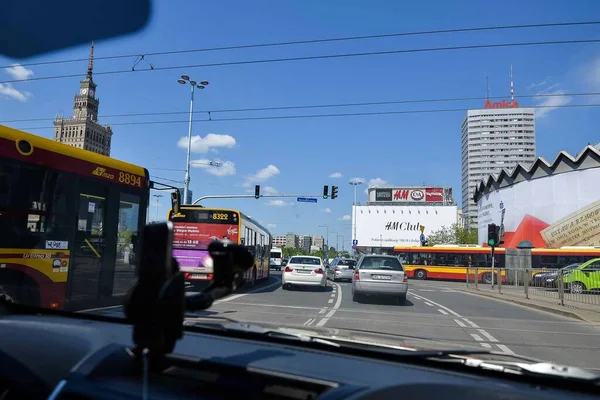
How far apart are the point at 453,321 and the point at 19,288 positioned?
31.6ft

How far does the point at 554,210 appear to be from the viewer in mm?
46625

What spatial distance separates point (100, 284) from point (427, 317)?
821 centimetres

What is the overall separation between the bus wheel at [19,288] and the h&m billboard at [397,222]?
95.8m

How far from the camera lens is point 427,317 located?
1219cm

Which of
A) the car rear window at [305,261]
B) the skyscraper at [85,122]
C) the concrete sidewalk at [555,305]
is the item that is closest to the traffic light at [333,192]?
the car rear window at [305,261]

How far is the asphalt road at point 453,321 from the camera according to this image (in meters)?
8.20

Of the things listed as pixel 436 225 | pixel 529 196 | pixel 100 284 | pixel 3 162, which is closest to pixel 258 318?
pixel 100 284

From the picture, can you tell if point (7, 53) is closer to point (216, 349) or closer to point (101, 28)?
point (101, 28)

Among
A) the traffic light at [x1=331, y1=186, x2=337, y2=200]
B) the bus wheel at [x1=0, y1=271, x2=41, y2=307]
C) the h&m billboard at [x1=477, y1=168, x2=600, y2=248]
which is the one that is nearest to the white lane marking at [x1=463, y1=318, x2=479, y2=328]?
the bus wheel at [x1=0, y1=271, x2=41, y2=307]

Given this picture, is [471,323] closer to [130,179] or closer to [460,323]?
[460,323]

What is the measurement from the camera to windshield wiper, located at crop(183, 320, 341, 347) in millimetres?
2383

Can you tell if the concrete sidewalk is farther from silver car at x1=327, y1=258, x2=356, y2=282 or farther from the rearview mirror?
the rearview mirror

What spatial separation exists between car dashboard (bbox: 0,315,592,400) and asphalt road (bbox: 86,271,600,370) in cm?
472

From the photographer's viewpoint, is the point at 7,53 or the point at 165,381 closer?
the point at 165,381
